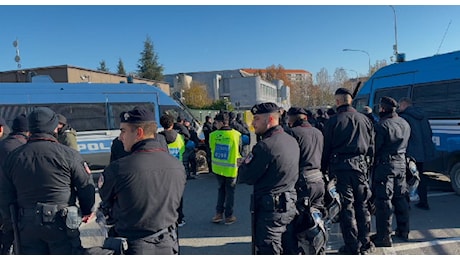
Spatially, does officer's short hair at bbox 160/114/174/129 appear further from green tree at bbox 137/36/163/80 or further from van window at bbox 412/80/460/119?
green tree at bbox 137/36/163/80

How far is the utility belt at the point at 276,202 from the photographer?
10.1 ft

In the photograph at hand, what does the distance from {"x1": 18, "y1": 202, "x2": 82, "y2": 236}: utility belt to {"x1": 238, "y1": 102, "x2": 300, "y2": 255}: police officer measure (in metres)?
1.50

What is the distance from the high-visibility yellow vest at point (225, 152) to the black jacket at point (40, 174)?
2608 millimetres

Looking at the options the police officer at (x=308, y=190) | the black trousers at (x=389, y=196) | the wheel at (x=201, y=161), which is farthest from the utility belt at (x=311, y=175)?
the wheel at (x=201, y=161)

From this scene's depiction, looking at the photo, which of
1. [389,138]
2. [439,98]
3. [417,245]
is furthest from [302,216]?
[439,98]

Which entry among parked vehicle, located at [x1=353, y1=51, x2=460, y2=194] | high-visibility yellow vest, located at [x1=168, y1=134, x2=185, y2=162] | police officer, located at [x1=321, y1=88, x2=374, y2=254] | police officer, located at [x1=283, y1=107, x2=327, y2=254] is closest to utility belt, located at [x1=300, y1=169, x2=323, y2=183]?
police officer, located at [x1=283, y1=107, x2=327, y2=254]

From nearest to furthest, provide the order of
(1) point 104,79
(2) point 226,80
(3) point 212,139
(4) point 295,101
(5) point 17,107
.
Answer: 1. (3) point 212,139
2. (5) point 17,107
3. (1) point 104,79
4. (2) point 226,80
5. (4) point 295,101

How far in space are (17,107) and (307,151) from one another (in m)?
8.74

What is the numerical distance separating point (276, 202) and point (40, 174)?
206 cm

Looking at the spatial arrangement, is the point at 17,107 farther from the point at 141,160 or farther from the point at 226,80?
the point at 226,80

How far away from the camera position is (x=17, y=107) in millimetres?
9000

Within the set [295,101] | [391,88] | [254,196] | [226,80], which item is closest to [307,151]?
[254,196]

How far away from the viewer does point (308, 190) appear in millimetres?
3615

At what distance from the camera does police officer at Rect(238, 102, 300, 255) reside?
3055 millimetres
